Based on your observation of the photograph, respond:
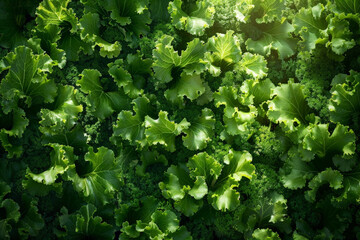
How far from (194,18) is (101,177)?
5.60 feet

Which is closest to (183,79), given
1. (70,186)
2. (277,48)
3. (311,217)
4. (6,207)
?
(277,48)

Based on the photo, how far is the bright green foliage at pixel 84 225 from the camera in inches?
137

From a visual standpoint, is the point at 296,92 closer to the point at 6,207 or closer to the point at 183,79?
the point at 183,79

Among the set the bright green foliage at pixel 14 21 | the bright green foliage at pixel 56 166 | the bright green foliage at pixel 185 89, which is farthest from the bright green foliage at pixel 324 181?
the bright green foliage at pixel 14 21

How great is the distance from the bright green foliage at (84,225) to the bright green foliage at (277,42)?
6.89ft

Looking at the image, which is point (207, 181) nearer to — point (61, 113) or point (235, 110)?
point (235, 110)

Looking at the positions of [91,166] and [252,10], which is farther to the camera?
[252,10]

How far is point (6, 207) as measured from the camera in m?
3.49

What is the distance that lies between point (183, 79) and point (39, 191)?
1.63 meters

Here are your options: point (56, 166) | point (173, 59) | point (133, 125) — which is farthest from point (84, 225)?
point (173, 59)

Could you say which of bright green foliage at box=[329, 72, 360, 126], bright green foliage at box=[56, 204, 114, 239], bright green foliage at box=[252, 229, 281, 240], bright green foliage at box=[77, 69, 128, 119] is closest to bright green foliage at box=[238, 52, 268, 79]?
bright green foliage at box=[329, 72, 360, 126]

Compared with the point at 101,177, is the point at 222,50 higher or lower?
higher

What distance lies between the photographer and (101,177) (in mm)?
3584

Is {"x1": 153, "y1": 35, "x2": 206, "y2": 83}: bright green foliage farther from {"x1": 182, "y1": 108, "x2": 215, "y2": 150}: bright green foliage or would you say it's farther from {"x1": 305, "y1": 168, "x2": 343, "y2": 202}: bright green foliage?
{"x1": 305, "y1": 168, "x2": 343, "y2": 202}: bright green foliage
